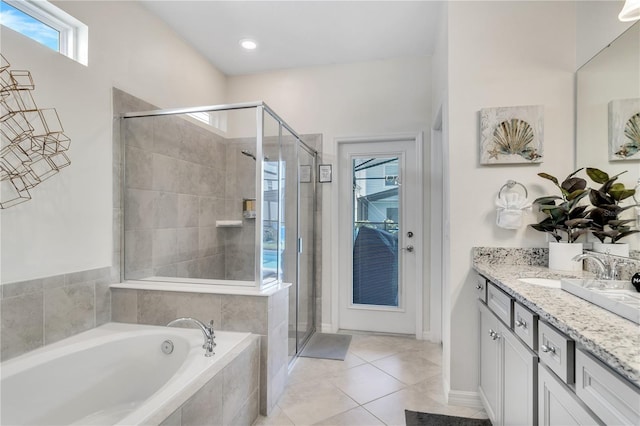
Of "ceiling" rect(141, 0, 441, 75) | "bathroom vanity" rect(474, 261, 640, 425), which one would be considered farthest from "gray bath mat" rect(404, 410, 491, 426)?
"ceiling" rect(141, 0, 441, 75)

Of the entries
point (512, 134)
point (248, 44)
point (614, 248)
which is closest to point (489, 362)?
point (614, 248)

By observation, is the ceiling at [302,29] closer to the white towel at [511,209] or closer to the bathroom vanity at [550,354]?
the white towel at [511,209]

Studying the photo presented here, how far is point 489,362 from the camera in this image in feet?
5.67

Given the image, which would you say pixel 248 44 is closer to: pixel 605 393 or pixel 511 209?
pixel 511 209

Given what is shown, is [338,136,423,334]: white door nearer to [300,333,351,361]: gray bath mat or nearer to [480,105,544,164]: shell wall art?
[300,333,351,361]: gray bath mat

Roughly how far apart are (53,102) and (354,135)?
7.75 feet

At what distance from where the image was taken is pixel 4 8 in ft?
5.14

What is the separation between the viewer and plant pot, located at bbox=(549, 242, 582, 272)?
1.73 metres

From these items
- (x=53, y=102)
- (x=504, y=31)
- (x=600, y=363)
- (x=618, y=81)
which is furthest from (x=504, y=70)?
(x=53, y=102)

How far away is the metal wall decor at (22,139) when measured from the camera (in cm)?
152

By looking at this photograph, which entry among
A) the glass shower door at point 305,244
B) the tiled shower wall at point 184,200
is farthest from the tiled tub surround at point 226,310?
the glass shower door at point 305,244

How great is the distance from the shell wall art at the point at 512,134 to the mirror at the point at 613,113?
22 cm

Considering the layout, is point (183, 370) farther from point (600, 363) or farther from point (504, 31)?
point (504, 31)

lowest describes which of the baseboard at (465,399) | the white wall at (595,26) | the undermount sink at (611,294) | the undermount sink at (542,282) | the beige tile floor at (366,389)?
the beige tile floor at (366,389)
